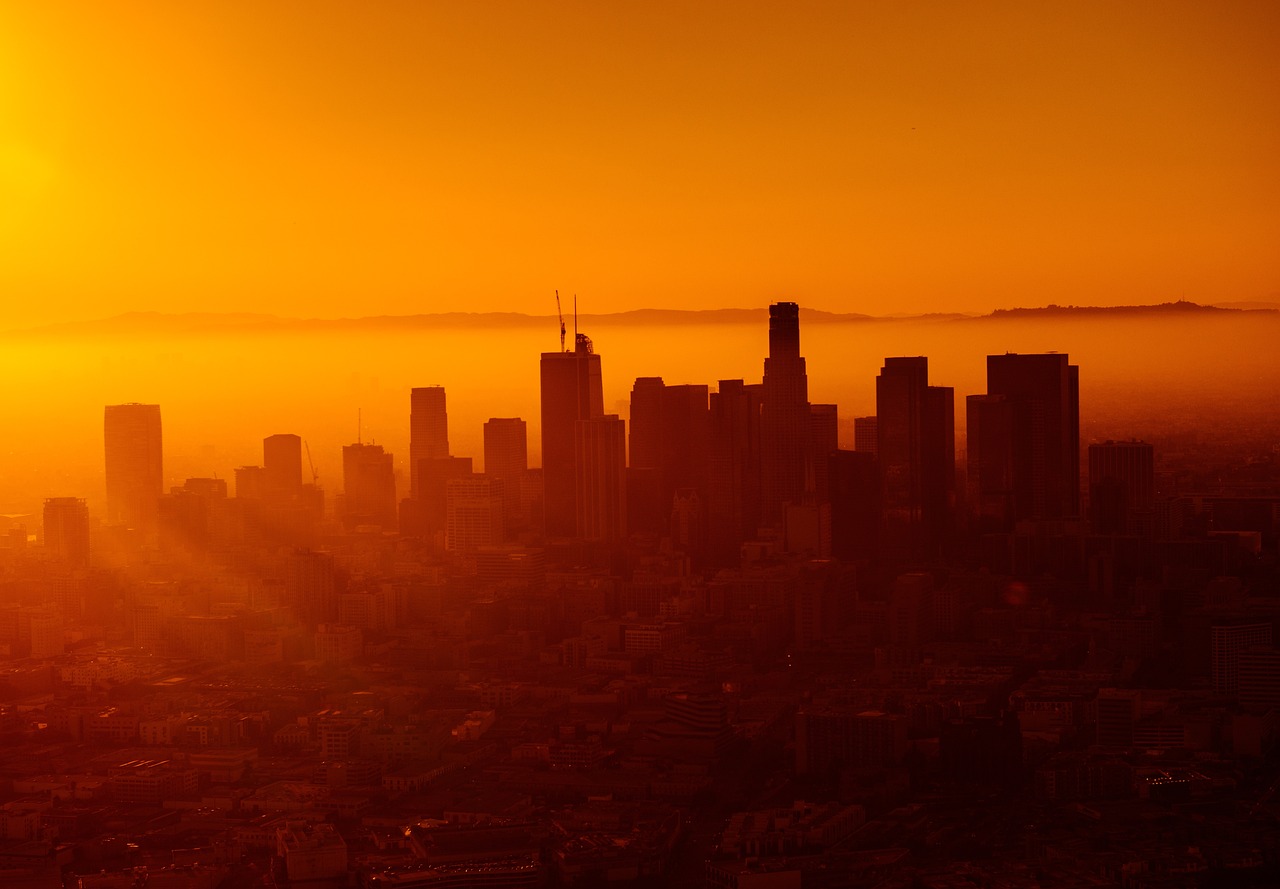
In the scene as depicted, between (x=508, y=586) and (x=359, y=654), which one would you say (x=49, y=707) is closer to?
(x=359, y=654)

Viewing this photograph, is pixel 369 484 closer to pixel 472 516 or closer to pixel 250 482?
pixel 250 482

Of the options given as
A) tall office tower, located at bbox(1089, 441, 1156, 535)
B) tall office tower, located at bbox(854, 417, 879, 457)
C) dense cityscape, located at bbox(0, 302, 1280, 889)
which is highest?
tall office tower, located at bbox(854, 417, 879, 457)

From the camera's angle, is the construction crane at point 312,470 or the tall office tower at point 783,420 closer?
the tall office tower at point 783,420

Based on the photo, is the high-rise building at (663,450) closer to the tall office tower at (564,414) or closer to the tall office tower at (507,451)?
the tall office tower at (564,414)

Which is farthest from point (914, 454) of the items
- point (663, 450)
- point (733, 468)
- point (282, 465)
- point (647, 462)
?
point (282, 465)

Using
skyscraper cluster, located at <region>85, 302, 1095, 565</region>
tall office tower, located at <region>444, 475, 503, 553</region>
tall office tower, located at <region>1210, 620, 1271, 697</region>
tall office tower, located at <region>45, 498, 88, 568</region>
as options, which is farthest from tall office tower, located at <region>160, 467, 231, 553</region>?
tall office tower, located at <region>1210, 620, 1271, 697</region>

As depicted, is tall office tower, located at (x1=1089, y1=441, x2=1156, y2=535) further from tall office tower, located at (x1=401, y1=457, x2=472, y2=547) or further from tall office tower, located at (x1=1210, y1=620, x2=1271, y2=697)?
tall office tower, located at (x1=401, y1=457, x2=472, y2=547)

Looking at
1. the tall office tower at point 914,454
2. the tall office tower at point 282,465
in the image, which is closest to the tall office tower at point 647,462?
the tall office tower at point 914,454
